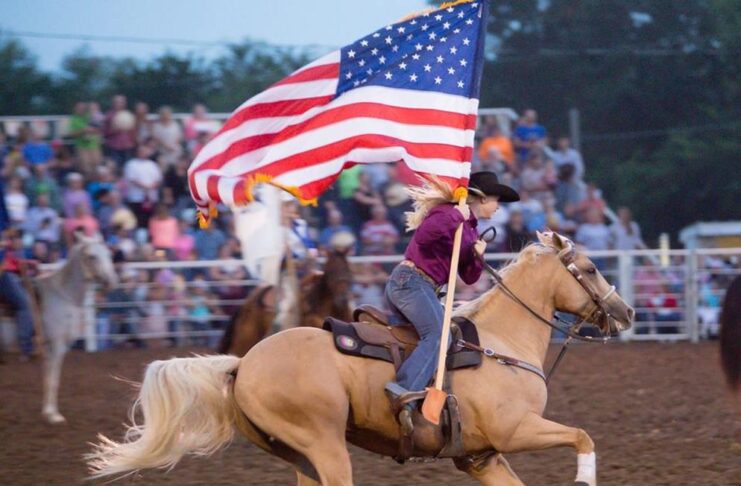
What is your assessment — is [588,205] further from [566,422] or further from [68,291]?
[68,291]

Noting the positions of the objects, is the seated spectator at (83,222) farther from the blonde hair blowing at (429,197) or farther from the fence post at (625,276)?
the blonde hair blowing at (429,197)

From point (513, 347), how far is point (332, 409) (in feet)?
3.41

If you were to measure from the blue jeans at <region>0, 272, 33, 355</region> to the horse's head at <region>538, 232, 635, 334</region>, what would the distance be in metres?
6.06

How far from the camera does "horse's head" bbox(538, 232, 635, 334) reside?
616cm

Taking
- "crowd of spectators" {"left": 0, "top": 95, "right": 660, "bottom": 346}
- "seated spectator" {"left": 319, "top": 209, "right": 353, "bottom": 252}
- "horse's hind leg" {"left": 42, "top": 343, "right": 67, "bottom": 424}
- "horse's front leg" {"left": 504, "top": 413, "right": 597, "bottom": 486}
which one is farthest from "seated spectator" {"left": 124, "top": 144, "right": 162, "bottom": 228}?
"horse's front leg" {"left": 504, "top": 413, "right": 597, "bottom": 486}

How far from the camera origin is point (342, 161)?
6359mm

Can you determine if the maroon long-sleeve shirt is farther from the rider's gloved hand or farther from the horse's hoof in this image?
the horse's hoof

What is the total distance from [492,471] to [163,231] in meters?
9.52

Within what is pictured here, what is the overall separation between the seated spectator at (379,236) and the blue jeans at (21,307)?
5.17m

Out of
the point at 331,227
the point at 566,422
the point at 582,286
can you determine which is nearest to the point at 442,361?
the point at 582,286

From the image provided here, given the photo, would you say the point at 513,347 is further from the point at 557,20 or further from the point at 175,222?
the point at 557,20

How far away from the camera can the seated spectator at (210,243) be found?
49.5 ft

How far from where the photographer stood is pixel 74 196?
14523 mm

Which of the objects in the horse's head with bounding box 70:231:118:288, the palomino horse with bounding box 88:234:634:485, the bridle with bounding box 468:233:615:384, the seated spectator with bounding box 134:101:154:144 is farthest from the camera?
the seated spectator with bounding box 134:101:154:144
